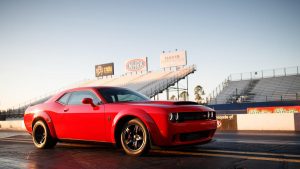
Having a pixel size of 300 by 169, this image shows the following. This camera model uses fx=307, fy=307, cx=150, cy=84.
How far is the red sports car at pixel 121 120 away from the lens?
194 inches

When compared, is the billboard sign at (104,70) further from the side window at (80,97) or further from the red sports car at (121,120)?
the side window at (80,97)

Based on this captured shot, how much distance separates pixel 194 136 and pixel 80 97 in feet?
8.63

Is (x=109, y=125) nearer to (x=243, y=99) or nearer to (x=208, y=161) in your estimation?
(x=208, y=161)

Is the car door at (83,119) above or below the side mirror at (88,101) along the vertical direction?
below

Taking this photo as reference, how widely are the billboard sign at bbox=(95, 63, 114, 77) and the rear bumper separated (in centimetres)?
5851

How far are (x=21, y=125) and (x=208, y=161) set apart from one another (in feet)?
59.2

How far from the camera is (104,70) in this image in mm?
64500

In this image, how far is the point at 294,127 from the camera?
12.7 meters

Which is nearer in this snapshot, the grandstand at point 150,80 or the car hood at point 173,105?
the car hood at point 173,105

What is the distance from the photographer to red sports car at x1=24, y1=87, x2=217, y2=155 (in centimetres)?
493

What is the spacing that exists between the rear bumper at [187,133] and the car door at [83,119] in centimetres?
142

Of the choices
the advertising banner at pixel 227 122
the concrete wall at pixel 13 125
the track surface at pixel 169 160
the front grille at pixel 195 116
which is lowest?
the concrete wall at pixel 13 125

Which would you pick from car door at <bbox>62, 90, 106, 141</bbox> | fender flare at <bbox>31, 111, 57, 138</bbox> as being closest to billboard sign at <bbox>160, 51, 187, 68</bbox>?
fender flare at <bbox>31, 111, 57, 138</bbox>

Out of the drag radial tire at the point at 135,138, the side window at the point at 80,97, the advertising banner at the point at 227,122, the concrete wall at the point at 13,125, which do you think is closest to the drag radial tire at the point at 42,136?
the side window at the point at 80,97
